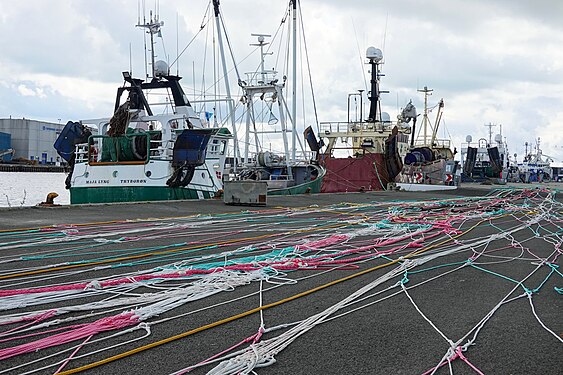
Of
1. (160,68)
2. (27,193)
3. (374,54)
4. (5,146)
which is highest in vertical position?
(374,54)

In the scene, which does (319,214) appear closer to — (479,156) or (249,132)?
(249,132)

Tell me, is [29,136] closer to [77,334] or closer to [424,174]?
[424,174]

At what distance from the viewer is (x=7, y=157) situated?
75.4 metres

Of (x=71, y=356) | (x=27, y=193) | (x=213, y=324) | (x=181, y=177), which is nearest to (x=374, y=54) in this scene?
(x=181, y=177)

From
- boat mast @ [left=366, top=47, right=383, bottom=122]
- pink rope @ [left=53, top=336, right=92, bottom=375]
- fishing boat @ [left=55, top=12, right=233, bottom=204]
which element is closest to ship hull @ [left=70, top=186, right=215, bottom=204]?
fishing boat @ [left=55, top=12, right=233, bottom=204]

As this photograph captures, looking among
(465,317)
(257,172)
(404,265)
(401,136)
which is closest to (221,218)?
(404,265)

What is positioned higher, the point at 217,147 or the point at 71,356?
the point at 217,147

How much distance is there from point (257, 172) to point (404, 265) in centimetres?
1789

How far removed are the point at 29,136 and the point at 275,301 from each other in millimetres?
80398

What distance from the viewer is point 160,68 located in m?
21.8

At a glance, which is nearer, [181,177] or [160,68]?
[181,177]

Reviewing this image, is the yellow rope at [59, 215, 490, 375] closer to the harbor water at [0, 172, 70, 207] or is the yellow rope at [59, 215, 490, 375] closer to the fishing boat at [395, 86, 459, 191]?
the harbor water at [0, 172, 70, 207]

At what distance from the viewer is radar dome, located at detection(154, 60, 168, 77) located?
21.8 m

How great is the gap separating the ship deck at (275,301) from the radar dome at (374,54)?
26.2 m
